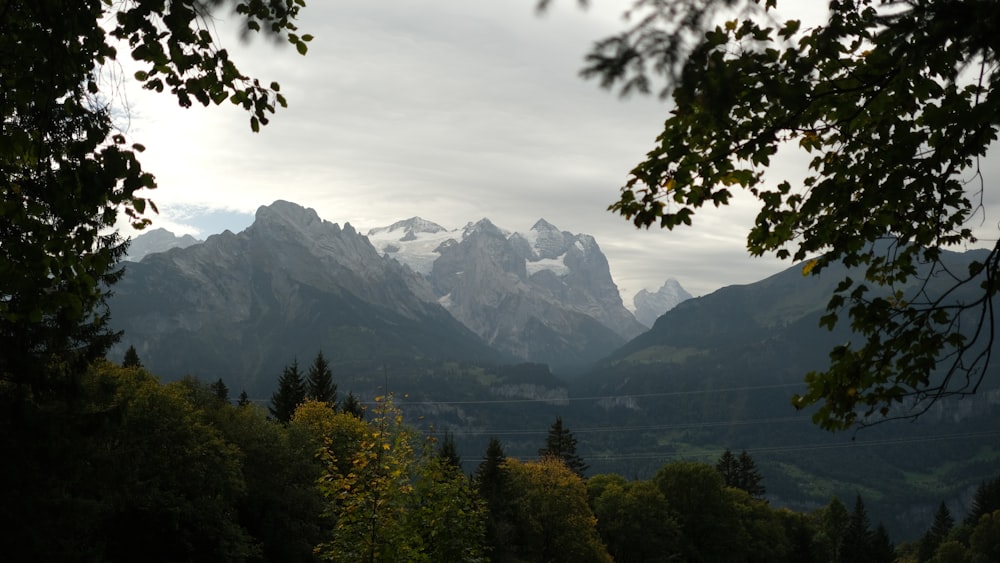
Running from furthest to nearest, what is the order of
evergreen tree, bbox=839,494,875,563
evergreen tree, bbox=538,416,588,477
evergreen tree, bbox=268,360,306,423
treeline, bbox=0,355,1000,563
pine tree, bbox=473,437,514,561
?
1. evergreen tree, bbox=538,416,588,477
2. evergreen tree, bbox=839,494,875,563
3. evergreen tree, bbox=268,360,306,423
4. pine tree, bbox=473,437,514,561
5. treeline, bbox=0,355,1000,563

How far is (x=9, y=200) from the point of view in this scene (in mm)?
8898

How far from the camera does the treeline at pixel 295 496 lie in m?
27.4

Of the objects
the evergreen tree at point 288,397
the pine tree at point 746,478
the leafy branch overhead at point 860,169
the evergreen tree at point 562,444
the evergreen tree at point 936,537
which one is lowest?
the evergreen tree at point 936,537

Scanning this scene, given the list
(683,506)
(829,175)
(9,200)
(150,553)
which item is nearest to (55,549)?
(150,553)

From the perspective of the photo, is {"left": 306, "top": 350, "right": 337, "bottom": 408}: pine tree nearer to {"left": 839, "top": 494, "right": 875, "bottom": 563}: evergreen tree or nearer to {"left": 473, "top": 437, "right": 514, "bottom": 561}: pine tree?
{"left": 473, "top": 437, "right": 514, "bottom": 561}: pine tree

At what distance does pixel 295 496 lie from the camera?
55000mm

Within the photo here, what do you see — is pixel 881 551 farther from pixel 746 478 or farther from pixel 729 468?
pixel 729 468

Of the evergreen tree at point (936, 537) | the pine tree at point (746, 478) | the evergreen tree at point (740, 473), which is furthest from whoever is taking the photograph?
the evergreen tree at point (936, 537)

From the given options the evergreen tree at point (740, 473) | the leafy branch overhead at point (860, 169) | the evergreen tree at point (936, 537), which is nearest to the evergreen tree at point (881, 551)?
the evergreen tree at point (740, 473)

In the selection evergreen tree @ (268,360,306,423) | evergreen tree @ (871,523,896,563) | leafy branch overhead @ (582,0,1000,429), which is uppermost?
leafy branch overhead @ (582,0,1000,429)

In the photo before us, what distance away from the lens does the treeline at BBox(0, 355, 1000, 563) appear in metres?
27.4

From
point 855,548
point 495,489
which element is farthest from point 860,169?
point 855,548

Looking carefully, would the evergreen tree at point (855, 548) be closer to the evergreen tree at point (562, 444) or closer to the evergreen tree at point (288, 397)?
the evergreen tree at point (562, 444)

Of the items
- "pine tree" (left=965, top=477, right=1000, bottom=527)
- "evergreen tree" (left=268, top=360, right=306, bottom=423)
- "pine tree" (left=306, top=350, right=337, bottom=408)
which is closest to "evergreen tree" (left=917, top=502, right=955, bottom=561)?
"pine tree" (left=965, top=477, right=1000, bottom=527)
